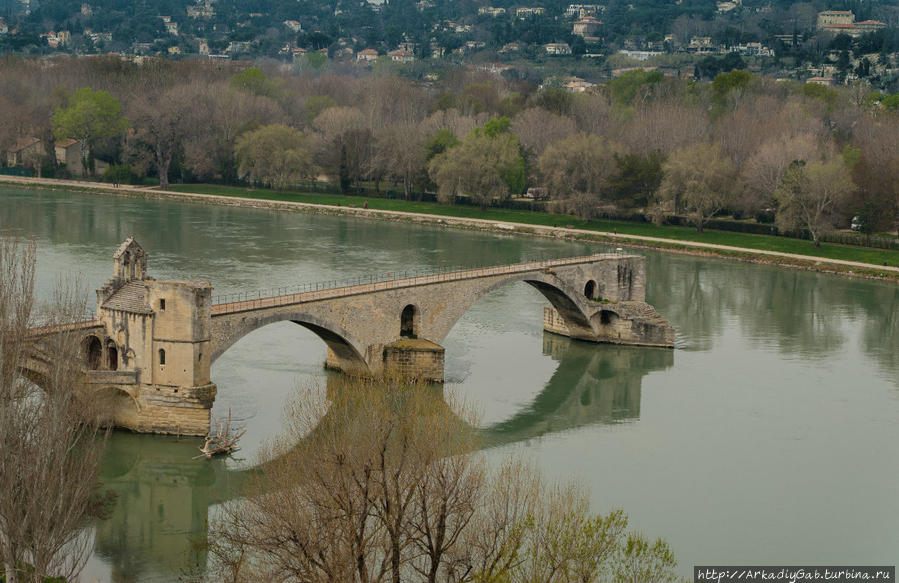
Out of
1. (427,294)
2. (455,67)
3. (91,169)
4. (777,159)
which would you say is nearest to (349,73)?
(455,67)

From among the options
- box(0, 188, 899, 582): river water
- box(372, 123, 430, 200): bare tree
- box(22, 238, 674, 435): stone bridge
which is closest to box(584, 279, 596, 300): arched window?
box(22, 238, 674, 435): stone bridge

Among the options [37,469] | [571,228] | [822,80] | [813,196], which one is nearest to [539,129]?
[571,228]

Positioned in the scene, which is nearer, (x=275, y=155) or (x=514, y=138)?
(x=514, y=138)

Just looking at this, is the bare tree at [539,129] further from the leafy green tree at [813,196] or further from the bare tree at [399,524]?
the bare tree at [399,524]

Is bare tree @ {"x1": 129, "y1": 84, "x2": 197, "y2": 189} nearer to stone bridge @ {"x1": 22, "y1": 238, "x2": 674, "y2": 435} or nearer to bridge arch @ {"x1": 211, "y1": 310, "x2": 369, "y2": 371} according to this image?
stone bridge @ {"x1": 22, "y1": 238, "x2": 674, "y2": 435}

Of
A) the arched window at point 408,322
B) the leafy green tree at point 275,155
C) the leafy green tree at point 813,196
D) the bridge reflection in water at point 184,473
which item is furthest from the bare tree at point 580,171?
the arched window at point 408,322

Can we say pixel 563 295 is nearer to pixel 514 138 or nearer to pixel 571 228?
pixel 571 228

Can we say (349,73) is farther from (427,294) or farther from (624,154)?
(427,294)
